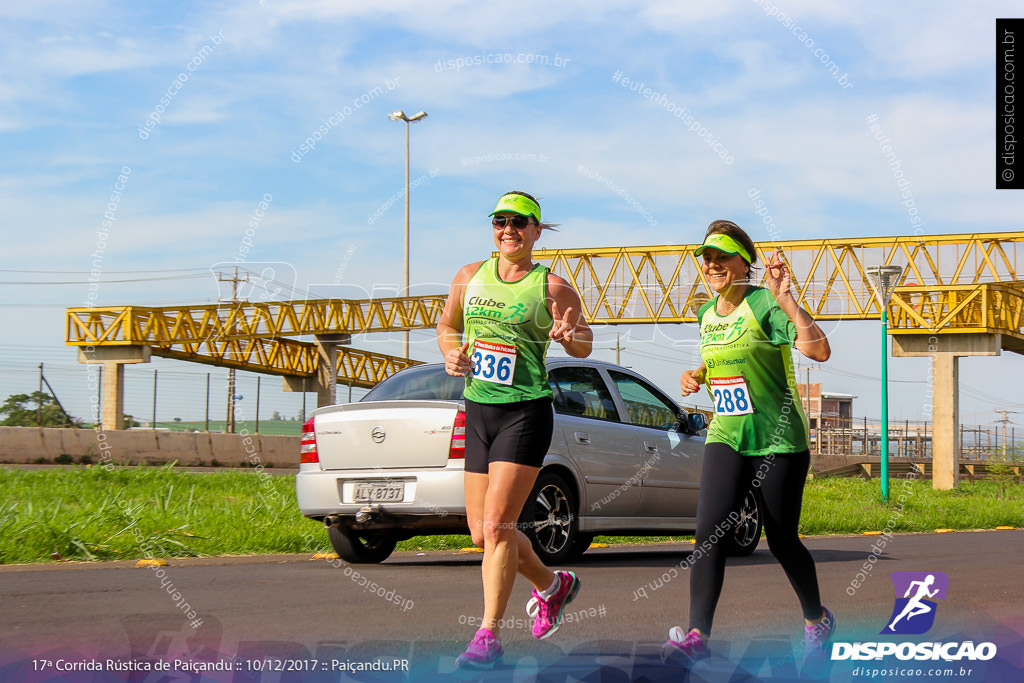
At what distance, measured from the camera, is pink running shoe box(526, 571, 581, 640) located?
18.5ft

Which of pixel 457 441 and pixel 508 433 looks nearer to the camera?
pixel 508 433

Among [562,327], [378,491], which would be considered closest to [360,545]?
[378,491]

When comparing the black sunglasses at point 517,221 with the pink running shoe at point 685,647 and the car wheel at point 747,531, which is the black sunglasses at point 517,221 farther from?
the car wheel at point 747,531

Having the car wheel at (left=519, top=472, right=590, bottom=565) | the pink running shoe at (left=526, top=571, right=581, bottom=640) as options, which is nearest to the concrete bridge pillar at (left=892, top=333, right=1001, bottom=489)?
the car wheel at (left=519, top=472, right=590, bottom=565)

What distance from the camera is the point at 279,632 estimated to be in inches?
238

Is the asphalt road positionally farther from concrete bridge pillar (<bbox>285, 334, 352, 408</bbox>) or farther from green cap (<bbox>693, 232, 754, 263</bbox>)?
concrete bridge pillar (<bbox>285, 334, 352, 408</bbox>)

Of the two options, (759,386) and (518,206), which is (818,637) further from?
(518,206)

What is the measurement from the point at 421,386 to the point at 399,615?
3.20 meters

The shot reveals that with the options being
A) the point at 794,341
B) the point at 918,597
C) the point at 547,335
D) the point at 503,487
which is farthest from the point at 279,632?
the point at 918,597

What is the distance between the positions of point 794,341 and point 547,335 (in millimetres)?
1070

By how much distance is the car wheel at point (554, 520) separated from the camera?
9.55 metres

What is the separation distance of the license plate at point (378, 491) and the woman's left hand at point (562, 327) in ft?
→ 13.7

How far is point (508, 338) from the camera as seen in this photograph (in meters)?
5.36

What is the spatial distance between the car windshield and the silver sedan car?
1cm
